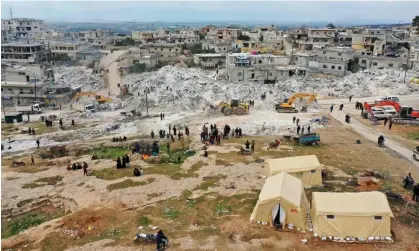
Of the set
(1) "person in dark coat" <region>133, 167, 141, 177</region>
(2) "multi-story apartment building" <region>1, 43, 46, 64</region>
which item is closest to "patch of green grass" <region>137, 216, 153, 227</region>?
(1) "person in dark coat" <region>133, 167, 141, 177</region>

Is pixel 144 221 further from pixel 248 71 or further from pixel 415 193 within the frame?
pixel 248 71

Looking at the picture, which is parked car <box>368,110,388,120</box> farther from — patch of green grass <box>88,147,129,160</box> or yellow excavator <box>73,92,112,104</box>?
yellow excavator <box>73,92,112,104</box>

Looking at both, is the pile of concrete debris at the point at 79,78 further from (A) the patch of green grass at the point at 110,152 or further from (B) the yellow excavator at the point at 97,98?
(A) the patch of green grass at the point at 110,152

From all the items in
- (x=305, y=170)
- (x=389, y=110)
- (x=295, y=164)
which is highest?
(x=389, y=110)

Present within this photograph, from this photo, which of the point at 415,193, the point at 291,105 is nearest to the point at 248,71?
Answer: the point at 291,105

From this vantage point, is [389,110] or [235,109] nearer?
[389,110]

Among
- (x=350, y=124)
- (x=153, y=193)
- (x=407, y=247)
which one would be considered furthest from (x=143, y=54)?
(x=407, y=247)

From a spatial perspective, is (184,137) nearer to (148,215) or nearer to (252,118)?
(252,118)

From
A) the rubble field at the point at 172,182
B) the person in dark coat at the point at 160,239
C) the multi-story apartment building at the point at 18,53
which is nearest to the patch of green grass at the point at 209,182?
the rubble field at the point at 172,182
